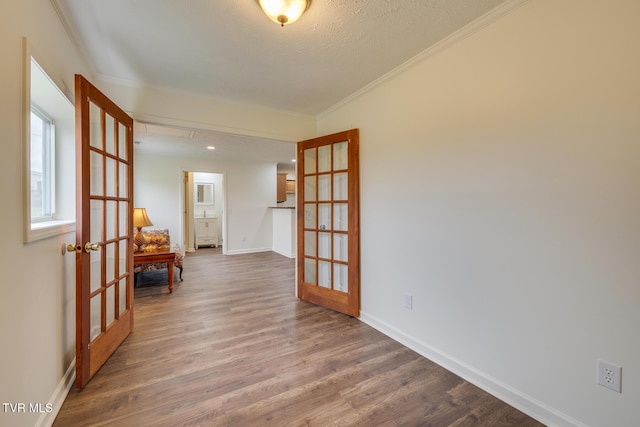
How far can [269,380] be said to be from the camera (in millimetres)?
1812

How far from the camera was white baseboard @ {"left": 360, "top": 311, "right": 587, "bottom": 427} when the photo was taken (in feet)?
4.70

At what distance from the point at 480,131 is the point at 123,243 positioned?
293 cm

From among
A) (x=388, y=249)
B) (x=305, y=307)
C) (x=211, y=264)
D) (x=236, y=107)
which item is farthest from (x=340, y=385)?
(x=211, y=264)

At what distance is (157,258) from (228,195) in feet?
9.79

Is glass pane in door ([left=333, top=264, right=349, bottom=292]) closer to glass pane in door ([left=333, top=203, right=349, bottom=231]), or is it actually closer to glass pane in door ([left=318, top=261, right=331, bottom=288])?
glass pane in door ([left=318, top=261, right=331, bottom=288])

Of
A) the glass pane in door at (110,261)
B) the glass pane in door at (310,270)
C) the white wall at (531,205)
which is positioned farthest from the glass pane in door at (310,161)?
the glass pane in door at (110,261)

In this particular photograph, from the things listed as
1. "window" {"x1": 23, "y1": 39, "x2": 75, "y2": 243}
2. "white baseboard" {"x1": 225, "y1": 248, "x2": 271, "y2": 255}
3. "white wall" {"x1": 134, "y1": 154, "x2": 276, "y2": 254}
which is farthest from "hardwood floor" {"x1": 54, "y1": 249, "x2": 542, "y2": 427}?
"white wall" {"x1": 134, "y1": 154, "x2": 276, "y2": 254}

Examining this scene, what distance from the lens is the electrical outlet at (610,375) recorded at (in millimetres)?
1231

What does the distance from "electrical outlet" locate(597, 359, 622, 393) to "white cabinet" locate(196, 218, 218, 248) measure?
764 cm

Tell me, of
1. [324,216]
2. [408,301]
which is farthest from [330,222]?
[408,301]

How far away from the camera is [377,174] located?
2.58 metres

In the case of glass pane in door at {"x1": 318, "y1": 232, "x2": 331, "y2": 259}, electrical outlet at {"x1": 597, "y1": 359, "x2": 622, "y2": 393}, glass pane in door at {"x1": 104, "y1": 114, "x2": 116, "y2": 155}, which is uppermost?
glass pane in door at {"x1": 104, "y1": 114, "x2": 116, "y2": 155}

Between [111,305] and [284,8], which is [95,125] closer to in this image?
[111,305]

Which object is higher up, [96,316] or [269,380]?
[96,316]
